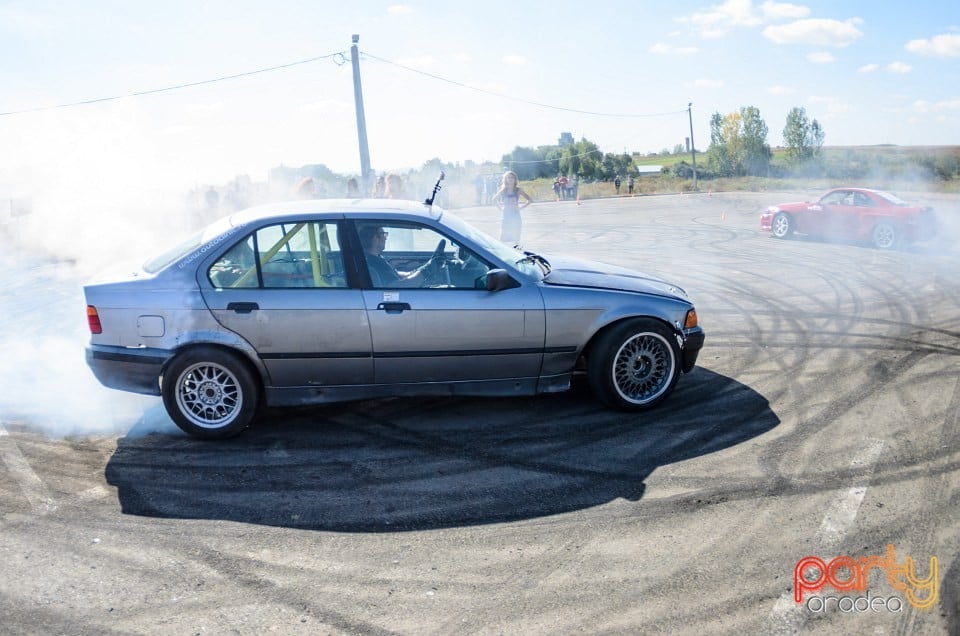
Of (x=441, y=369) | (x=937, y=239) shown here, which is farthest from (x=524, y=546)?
(x=937, y=239)

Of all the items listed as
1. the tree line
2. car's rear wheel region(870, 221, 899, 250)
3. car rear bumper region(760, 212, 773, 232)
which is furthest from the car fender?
the tree line

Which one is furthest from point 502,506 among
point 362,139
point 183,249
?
point 362,139

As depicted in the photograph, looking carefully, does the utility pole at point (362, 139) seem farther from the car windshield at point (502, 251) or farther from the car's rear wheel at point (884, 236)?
the car windshield at point (502, 251)

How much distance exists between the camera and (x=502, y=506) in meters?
4.43

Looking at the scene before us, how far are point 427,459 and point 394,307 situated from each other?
1097 mm

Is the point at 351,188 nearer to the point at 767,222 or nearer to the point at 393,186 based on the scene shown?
the point at 393,186

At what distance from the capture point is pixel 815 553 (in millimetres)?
3793

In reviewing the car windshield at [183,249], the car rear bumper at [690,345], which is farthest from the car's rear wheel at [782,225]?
the car windshield at [183,249]

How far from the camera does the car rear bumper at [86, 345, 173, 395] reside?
5.32m

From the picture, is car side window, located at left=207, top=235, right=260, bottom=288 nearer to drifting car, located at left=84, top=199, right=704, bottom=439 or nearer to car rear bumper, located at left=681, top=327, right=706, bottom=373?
drifting car, located at left=84, top=199, right=704, bottom=439

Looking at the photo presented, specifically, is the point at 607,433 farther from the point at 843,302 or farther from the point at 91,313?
the point at 843,302

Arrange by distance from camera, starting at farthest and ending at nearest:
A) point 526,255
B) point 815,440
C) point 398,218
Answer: point 526,255 < point 398,218 < point 815,440

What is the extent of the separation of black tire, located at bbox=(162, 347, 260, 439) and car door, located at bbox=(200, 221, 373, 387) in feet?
0.69

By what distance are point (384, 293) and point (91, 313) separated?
206cm
